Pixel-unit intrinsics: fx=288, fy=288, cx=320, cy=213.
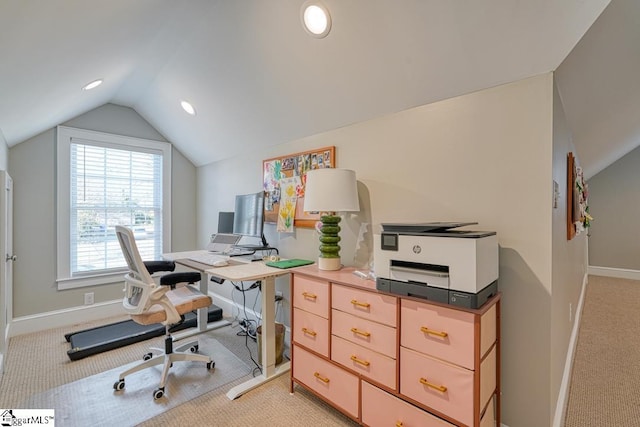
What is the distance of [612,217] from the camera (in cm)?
549

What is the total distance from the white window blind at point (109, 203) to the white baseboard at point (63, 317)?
16.7 inches

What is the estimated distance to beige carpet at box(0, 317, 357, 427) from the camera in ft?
5.74

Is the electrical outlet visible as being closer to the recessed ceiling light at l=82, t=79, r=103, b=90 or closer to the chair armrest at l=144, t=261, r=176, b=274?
Result: the chair armrest at l=144, t=261, r=176, b=274

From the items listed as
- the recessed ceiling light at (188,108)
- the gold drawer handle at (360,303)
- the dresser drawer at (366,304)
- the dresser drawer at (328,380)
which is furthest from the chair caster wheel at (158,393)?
→ the recessed ceiling light at (188,108)

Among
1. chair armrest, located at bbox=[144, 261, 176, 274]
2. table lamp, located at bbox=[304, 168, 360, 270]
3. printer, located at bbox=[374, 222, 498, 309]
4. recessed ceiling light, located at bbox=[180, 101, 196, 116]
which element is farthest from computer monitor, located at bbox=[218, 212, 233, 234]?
printer, located at bbox=[374, 222, 498, 309]

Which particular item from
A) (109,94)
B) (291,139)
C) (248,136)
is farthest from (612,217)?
(109,94)

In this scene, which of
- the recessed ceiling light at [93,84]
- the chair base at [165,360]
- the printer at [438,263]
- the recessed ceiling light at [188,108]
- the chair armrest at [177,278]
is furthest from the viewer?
the recessed ceiling light at [188,108]

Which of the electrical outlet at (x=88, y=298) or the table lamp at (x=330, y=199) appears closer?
Result: the table lamp at (x=330, y=199)

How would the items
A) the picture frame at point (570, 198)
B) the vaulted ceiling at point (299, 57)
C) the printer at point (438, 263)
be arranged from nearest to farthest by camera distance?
the printer at point (438, 263) → the vaulted ceiling at point (299, 57) → the picture frame at point (570, 198)

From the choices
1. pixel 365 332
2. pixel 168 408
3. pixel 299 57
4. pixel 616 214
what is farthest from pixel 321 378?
pixel 616 214

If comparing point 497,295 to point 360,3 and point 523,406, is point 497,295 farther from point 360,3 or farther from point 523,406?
point 360,3

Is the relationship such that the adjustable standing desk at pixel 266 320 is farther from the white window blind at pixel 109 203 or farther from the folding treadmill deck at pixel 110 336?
the white window blind at pixel 109 203

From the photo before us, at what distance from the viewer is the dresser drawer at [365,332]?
59.2 inches

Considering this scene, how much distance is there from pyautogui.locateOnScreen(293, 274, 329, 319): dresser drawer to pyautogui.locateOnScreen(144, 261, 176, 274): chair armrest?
1.37 meters
